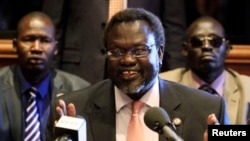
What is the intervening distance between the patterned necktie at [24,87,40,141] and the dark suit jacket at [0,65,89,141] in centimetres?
3

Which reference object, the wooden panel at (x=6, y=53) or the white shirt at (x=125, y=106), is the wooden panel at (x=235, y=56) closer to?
the wooden panel at (x=6, y=53)

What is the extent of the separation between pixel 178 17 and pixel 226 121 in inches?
61.1

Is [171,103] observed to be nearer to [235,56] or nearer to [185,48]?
[185,48]

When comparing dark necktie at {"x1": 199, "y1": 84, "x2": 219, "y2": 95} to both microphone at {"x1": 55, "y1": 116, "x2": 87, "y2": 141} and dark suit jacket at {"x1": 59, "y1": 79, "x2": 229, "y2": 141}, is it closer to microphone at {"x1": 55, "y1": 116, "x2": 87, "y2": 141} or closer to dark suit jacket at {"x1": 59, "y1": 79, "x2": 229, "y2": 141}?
dark suit jacket at {"x1": 59, "y1": 79, "x2": 229, "y2": 141}

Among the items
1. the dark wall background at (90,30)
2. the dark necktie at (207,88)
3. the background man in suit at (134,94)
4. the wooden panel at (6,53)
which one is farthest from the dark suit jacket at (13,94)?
the background man in suit at (134,94)

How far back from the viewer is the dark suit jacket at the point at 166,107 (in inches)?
84.6

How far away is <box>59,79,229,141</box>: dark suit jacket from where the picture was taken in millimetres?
2148

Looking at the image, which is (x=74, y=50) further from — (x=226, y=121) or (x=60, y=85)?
(x=226, y=121)

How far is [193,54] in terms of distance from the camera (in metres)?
3.29

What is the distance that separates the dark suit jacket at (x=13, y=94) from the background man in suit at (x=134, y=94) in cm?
93

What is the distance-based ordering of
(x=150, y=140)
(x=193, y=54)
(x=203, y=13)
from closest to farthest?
(x=150, y=140) < (x=193, y=54) < (x=203, y=13)

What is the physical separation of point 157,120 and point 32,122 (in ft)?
5.57

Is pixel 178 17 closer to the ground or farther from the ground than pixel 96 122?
farther from the ground

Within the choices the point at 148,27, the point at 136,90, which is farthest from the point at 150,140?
the point at 148,27
